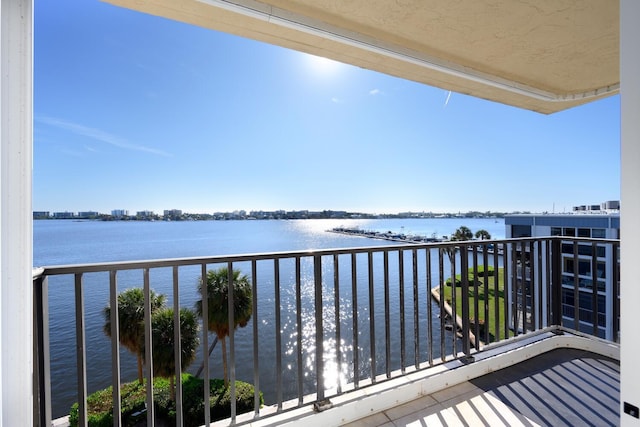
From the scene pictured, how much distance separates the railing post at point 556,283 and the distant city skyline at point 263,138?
65.7 inches

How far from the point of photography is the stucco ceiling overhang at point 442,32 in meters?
1.52

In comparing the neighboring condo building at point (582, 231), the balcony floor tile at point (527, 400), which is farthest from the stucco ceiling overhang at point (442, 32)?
the neighboring condo building at point (582, 231)

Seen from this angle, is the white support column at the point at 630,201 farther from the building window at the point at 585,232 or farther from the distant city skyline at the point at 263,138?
the building window at the point at 585,232

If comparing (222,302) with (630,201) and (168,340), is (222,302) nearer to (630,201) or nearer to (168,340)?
(168,340)

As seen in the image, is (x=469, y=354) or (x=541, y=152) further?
(x=541, y=152)

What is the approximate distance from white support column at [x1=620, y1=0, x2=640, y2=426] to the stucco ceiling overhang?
3.17 feet

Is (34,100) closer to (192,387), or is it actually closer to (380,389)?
(380,389)

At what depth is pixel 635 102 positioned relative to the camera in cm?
72

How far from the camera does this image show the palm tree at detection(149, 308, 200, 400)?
8.22 meters

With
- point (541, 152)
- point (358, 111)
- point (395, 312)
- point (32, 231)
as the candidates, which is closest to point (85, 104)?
point (358, 111)

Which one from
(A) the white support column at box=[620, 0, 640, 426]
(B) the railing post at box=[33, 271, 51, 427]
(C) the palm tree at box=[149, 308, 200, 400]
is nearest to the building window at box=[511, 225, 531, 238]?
(C) the palm tree at box=[149, 308, 200, 400]

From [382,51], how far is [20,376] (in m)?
2.19

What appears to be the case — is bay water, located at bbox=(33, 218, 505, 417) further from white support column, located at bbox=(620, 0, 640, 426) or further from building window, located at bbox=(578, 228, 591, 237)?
building window, located at bbox=(578, 228, 591, 237)

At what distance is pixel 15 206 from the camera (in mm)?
876
